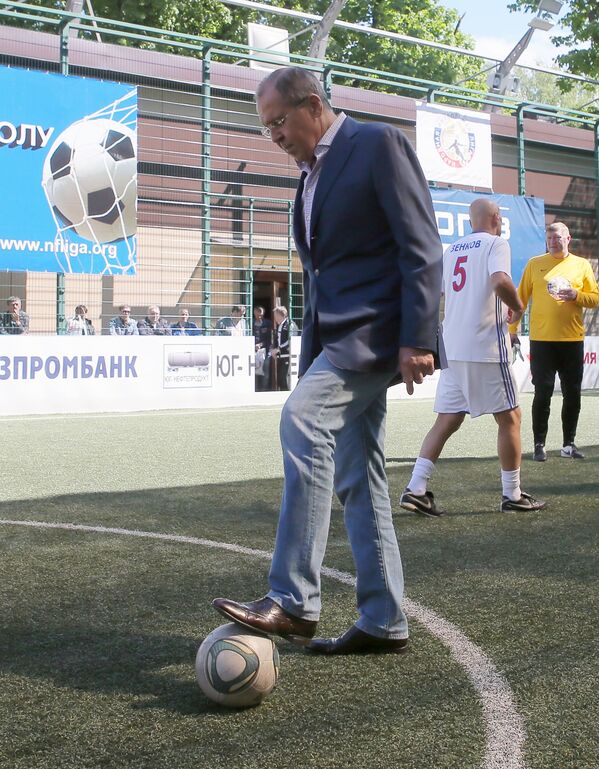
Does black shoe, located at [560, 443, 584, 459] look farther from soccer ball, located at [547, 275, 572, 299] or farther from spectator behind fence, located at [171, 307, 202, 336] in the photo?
spectator behind fence, located at [171, 307, 202, 336]

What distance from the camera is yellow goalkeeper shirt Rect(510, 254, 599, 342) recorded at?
884 cm

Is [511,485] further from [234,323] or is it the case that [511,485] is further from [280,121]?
[234,323]

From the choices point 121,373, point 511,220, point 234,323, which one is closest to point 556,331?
point 121,373

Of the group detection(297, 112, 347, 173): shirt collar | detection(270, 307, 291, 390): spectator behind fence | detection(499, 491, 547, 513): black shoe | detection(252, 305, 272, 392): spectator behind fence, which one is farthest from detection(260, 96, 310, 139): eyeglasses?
detection(270, 307, 291, 390): spectator behind fence

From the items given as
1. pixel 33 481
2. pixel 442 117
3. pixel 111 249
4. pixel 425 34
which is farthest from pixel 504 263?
pixel 425 34

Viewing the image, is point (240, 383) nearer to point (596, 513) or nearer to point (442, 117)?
point (442, 117)

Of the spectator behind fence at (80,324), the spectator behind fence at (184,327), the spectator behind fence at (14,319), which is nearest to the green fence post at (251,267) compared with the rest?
the spectator behind fence at (184,327)

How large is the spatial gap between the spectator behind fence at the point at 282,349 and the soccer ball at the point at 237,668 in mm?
16415

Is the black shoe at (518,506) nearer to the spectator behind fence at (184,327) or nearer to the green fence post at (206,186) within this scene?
the spectator behind fence at (184,327)

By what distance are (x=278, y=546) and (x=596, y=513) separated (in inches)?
137

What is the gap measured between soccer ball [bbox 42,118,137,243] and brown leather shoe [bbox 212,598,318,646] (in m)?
13.7

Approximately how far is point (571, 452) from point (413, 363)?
6.45m

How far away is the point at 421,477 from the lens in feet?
20.1

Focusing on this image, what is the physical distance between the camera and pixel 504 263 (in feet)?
20.4
